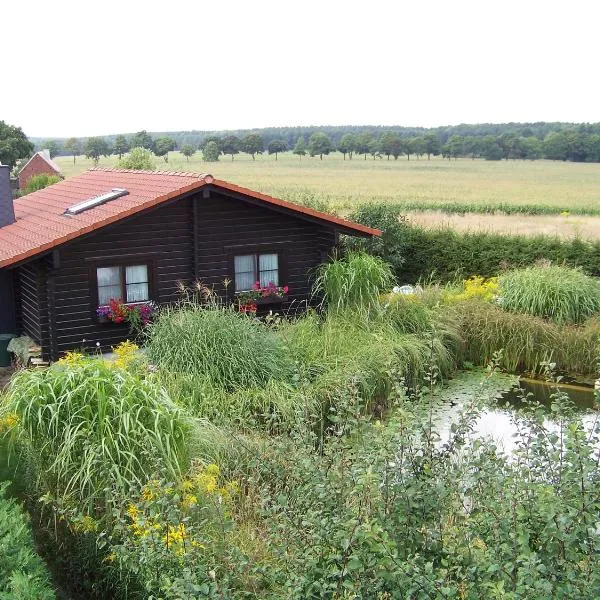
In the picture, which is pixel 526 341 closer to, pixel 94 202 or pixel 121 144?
pixel 94 202

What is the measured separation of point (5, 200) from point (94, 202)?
9.37 feet

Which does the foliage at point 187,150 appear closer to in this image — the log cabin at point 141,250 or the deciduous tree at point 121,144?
the deciduous tree at point 121,144

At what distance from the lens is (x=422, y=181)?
173 feet

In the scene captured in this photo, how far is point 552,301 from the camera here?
49.9 ft

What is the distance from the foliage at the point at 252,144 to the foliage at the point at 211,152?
386 cm

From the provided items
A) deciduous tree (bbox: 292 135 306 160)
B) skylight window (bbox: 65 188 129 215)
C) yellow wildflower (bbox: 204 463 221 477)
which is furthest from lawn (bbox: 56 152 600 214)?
yellow wildflower (bbox: 204 463 221 477)

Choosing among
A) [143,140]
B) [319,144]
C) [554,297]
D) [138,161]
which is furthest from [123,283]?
[319,144]

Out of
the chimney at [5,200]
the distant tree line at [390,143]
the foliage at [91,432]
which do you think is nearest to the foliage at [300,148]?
the distant tree line at [390,143]

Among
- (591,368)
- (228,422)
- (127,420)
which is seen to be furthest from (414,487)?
(591,368)

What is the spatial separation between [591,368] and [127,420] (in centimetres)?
932

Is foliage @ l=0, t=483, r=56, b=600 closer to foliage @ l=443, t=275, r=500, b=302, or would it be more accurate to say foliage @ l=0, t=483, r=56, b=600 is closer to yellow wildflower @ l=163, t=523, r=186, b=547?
yellow wildflower @ l=163, t=523, r=186, b=547

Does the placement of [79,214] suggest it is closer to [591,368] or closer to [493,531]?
[591,368]

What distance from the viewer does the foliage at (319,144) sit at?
268ft

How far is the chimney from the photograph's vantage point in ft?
53.4
